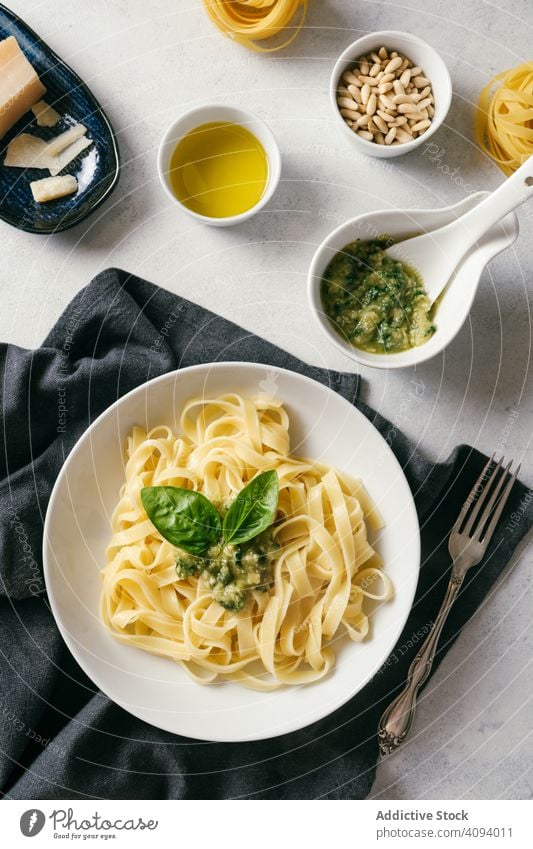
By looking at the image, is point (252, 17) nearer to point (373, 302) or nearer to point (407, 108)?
point (407, 108)

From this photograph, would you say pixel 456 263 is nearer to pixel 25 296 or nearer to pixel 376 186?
pixel 376 186

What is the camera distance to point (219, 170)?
2.08 meters

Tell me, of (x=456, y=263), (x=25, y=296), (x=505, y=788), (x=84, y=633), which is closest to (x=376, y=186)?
(x=456, y=263)

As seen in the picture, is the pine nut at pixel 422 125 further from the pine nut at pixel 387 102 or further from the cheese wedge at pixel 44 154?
the cheese wedge at pixel 44 154

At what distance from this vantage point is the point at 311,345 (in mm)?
2150

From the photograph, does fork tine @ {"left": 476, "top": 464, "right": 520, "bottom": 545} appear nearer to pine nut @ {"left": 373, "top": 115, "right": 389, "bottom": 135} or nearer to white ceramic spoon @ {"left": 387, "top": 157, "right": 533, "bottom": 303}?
white ceramic spoon @ {"left": 387, "top": 157, "right": 533, "bottom": 303}

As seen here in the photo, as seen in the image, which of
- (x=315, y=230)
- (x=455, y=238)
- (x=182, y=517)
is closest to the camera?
(x=182, y=517)

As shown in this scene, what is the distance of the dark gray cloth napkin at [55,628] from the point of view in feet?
6.63

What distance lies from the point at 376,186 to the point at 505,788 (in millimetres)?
1774

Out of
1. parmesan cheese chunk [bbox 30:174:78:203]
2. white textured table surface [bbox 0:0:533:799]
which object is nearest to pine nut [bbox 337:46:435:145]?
white textured table surface [bbox 0:0:533:799]

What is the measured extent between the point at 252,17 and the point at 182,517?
1.44m

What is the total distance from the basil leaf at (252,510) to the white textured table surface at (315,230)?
1.55 ft

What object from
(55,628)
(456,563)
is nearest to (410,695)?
(456,563)
